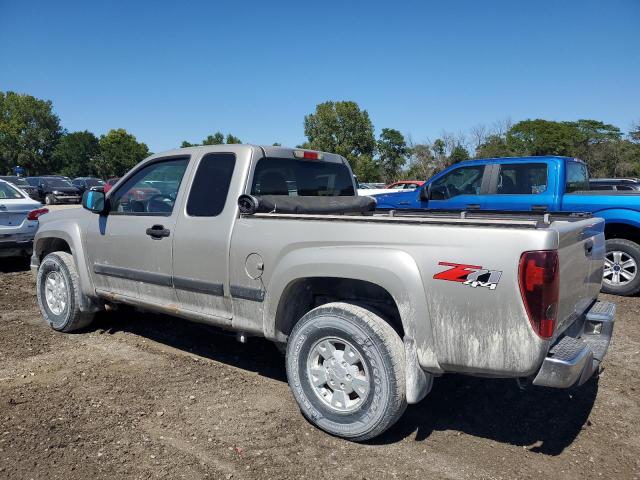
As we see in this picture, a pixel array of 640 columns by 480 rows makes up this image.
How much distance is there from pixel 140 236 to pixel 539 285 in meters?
3.15

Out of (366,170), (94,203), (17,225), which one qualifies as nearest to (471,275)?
(94,203)

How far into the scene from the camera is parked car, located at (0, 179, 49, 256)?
8.20 m

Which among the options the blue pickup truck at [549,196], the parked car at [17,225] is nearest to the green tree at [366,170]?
the blue pickup truck at [549,196]

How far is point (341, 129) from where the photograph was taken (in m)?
54.2

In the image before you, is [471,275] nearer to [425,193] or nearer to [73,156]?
[425,193]

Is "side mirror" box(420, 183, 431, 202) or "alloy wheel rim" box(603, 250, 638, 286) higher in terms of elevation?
"side mirror" box(420, 183, 431, 202)

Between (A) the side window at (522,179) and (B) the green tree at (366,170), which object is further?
(B) the green tree at (366,170)

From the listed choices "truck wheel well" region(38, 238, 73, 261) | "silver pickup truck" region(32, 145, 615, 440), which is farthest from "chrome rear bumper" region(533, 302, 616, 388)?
"truck wheel well" region(38, 238, 73, 261)

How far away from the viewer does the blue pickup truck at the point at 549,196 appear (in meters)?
6.86

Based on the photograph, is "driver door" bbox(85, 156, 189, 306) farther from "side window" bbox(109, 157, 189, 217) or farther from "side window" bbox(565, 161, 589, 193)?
"side window" bbox(565, 161, 589, 193)

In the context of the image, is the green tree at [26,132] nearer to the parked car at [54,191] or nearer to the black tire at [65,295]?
the parked car at [54,191]

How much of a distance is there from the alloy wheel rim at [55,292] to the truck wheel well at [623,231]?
6674 mm

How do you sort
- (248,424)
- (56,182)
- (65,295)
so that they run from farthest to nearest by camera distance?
(56,182) → (65,295) → (248,424)

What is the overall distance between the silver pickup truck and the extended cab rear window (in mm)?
14
